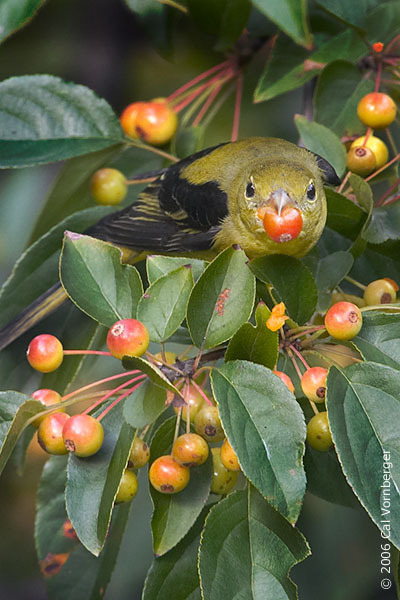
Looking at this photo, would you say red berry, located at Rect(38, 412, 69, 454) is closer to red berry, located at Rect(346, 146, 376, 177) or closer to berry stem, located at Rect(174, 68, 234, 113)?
red berry, located at Rect(346, 146, 376, 177)

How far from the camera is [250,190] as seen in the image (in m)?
1.83

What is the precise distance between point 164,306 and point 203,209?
30.4 inches

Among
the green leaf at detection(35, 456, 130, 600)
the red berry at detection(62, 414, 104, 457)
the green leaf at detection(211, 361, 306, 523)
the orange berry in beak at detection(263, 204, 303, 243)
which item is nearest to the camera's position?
the green leaf at detection(211, 361, 306, 523)

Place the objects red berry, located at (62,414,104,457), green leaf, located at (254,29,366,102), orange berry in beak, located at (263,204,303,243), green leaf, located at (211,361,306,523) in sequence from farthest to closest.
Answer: green leaf, located at (254,29,366,102) < orange berry in beak, located at (263,204,303,243) < red berry, located at (62,414,104,457) < green leaf, located at (211,361,306,523)

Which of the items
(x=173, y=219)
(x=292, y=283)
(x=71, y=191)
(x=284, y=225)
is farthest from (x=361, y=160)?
(x=71, y=191)

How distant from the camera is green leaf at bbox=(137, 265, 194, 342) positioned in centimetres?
125

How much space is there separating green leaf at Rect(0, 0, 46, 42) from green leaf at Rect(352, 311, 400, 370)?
892 mm

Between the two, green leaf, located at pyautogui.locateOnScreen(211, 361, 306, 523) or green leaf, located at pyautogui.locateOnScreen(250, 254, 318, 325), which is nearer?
green leaf, located at pyautogui.locateOnScreen(211, 361, 306, 523)

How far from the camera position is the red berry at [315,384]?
1.26 m

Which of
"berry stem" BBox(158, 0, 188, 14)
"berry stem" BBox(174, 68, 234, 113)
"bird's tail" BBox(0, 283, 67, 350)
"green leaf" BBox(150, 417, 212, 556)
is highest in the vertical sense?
"berry stem" BBox(158, 0, 188, 14)

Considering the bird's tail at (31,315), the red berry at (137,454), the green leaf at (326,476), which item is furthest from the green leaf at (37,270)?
the green leaf at (326,476)

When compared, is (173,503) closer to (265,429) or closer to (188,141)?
(265,429)

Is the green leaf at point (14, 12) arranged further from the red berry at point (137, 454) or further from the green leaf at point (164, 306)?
the red berry at point (137, 454)

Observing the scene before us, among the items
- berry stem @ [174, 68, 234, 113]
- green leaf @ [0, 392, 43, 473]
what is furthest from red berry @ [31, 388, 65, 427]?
berry stem @ [174, 68, 234, 113]
